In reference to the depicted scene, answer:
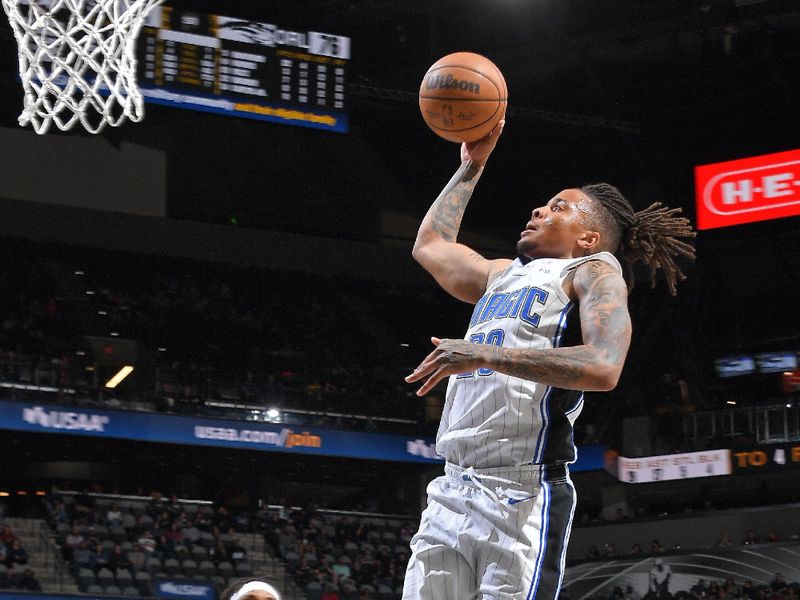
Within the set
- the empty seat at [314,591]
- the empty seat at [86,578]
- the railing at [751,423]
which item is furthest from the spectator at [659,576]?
the empty seat at [86,578]

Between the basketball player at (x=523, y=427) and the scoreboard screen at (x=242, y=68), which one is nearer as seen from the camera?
the basketball player at (x=523, y=427)

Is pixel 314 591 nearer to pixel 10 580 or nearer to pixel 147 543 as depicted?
pixel 147 543

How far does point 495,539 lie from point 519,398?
0.37 m

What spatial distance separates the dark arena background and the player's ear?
11.9 metres

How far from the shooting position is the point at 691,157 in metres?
22.7

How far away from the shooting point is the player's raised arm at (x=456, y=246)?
12.4 feet

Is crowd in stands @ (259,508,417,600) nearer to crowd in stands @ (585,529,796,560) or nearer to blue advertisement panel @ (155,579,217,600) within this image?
blue advertisement panel @ (155,579,217,600)

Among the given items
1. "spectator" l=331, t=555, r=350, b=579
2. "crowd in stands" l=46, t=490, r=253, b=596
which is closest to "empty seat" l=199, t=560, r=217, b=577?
"crowd in stands" l=46, t=490, r=253, b=596

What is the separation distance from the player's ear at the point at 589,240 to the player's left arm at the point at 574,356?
327 mm

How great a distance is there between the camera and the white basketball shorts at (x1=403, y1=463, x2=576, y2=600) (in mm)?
3195

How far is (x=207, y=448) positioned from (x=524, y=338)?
1785 cm

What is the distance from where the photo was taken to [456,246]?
388 centimetres

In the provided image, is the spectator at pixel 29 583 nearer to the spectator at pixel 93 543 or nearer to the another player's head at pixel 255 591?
the spectator at pixel 93 543

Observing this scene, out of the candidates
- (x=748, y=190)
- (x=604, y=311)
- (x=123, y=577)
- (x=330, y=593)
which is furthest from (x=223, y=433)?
(x=604, y=311)
